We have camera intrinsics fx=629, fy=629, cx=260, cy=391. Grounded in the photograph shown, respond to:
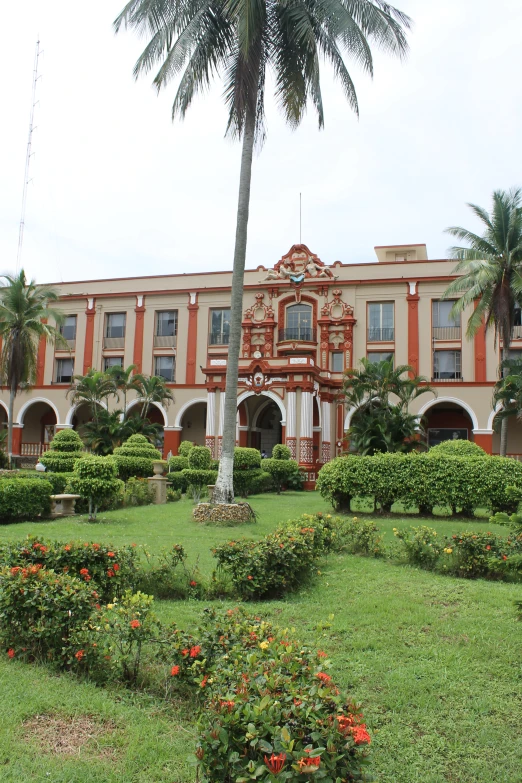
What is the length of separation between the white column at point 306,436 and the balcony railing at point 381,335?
7.39 meters

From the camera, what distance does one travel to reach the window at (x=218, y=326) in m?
33.6

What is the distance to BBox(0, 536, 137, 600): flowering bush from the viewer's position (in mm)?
5836

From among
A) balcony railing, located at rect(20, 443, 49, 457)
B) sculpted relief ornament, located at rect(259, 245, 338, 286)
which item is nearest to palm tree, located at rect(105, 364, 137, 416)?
balcony railing, located at rect(20, 443, 49, 457)

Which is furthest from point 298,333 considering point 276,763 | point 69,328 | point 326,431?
point 276,763

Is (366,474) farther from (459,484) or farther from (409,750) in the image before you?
(409,750)

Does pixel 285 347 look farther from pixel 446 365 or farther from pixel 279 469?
pixel 279 469

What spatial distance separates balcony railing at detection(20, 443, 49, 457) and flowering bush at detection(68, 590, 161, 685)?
32394 mm

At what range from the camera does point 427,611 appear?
230 inches

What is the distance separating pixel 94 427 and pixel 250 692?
25987mm

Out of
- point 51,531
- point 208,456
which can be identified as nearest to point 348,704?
point 51,531

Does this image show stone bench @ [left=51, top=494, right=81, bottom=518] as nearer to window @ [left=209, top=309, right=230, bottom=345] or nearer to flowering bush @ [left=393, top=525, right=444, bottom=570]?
flowering bush @ [left=393, top=525, right=444, bottom=570]

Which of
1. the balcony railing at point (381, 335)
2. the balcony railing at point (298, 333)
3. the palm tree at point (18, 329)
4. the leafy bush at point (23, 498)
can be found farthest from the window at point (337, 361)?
the leafy bush at point (23, 498)

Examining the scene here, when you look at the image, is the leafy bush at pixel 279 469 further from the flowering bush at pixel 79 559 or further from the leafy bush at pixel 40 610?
the leafy bush at pixel 40 610

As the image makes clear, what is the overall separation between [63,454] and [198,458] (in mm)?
3921
